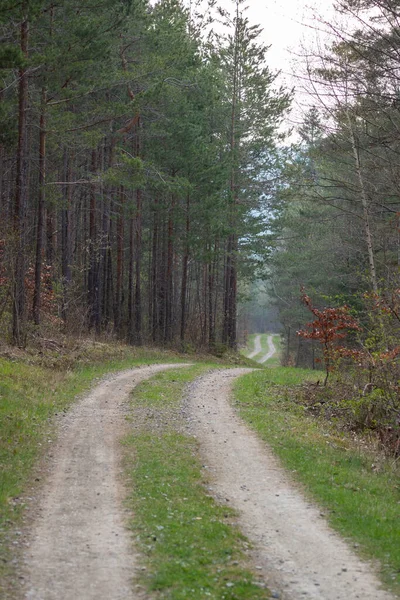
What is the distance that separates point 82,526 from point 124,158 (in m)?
19.4

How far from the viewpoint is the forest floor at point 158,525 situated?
5.99 metres

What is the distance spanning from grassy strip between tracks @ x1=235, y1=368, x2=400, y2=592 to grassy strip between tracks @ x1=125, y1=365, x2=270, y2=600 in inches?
54.2

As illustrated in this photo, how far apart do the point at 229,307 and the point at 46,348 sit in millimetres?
18690

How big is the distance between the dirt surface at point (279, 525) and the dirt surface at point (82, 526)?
1.41 metres

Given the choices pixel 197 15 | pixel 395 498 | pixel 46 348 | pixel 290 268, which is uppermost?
pixel 197 15

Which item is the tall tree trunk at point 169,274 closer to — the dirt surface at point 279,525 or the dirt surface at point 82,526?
the dirt surface at point 279,525

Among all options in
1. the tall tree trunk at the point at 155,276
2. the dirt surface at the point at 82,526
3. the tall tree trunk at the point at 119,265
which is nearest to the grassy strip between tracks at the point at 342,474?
the dirt surface at the point at 82,526

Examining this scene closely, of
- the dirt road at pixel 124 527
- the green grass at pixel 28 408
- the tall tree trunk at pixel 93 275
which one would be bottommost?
the dirt road at pixel 124 527

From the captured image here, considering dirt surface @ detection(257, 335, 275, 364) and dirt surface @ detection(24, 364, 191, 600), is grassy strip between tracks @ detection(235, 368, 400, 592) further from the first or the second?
dirt surface @ detection(257, 335, 275, 364)

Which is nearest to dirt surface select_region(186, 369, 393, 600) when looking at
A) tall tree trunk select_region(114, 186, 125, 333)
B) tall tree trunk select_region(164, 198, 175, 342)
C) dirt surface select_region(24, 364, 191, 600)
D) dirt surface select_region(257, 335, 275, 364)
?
dirt surface select_region(24, 364, 191, 600)

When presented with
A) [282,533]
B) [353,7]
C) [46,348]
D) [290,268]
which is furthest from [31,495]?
[290,268]

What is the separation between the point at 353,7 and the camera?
41.6 ft

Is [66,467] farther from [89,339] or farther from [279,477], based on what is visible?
[89,339]

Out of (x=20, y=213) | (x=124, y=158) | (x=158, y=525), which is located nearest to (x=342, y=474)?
(x=158, y=525)
